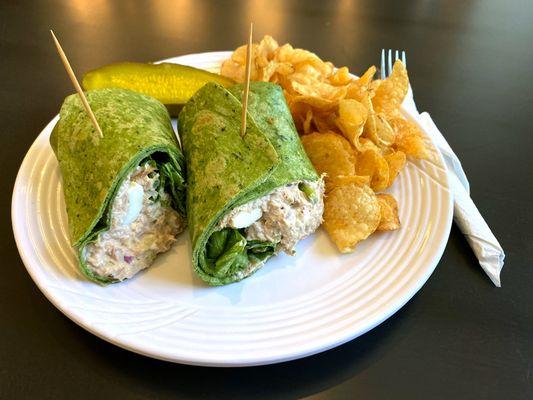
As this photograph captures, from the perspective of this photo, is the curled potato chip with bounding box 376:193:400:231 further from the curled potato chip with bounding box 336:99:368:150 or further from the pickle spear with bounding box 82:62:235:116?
the pickle spear with bounding box 82:62:235:116

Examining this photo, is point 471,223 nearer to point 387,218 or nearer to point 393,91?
point 387,218

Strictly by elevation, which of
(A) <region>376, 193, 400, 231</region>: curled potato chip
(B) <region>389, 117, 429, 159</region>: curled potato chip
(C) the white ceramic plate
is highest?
(B) <region>389, 117, 429, 159</region>: curled potato chip

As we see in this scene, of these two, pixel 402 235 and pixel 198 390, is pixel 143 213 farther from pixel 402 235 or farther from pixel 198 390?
pixel 402 235

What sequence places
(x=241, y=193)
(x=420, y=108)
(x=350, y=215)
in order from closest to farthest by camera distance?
(x=241, y=193)
(x=350, y=215)
(x=420, y=108)

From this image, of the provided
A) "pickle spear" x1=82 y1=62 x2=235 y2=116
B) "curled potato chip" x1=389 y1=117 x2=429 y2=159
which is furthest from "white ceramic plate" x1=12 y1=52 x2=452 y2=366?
"pickle spear" x1=82 y1=62 x2=235 y2=116

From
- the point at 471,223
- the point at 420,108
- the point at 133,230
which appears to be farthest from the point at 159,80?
the point at 471,223

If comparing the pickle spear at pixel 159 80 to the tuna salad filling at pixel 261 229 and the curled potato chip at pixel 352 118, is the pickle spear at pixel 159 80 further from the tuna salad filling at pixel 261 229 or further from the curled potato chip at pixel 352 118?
the tuna salad filling at pixel 261 229
